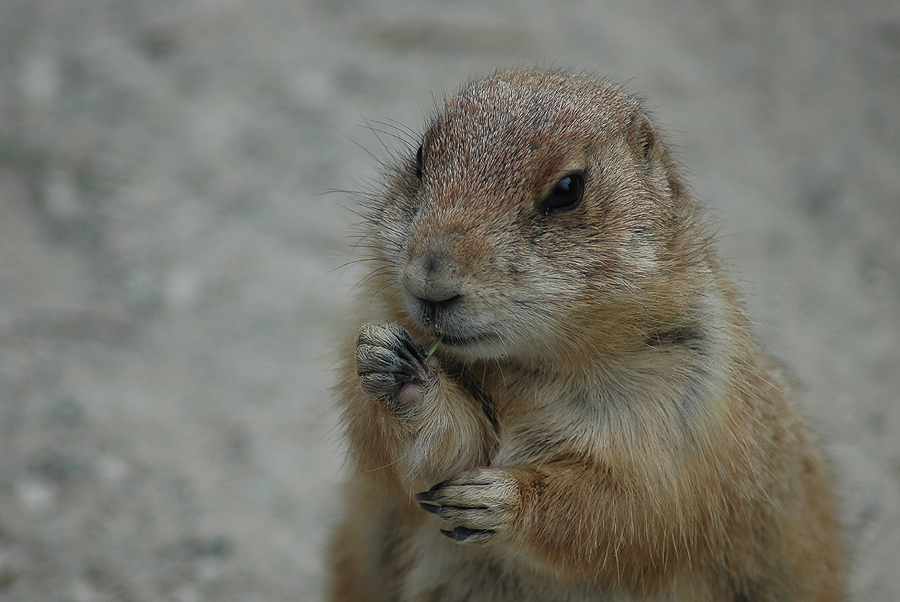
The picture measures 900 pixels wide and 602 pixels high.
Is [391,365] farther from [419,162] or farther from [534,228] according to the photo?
[419,162]

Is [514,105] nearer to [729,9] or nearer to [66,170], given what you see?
[66,170]

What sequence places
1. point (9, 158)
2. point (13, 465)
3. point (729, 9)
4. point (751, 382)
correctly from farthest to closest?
point (729, 9) < point (9, 158) < point (13, 465) < point (751, 382)

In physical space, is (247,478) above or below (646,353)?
below

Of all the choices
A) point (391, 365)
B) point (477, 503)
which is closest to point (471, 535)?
point (477, 503)

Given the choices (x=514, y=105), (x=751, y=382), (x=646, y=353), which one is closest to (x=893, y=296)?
(x=751, y=382)

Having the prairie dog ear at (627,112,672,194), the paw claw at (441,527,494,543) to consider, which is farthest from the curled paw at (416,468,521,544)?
the prairie dog ear at (627,112,672,194)

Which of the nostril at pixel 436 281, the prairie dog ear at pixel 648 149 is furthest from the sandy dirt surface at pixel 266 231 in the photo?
the prairie dog ear at pixel 648 149
